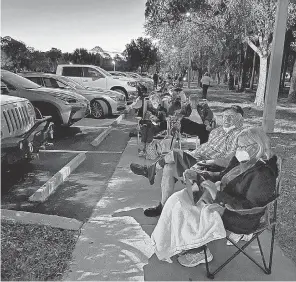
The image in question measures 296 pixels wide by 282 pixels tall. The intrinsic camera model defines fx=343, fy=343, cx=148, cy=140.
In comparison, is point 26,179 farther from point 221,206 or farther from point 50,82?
point 50,82

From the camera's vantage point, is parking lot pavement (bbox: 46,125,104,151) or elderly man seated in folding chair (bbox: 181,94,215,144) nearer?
elderly man seated in folding chair (bbox: 181,94,215,144)

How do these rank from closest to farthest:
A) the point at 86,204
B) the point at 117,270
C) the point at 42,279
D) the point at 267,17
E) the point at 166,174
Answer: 1. the point at 42,279
2. the point at 117,270
3. the point at 166,174
4. the point at 86,204
5. the point at 267,17

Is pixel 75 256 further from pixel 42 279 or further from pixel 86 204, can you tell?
pixel 86 204

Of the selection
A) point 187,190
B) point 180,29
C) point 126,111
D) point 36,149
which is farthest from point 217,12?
point 187,190

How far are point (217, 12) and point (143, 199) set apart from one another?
14.7m

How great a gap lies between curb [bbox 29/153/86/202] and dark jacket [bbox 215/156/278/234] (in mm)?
2790

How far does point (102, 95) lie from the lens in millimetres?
12898

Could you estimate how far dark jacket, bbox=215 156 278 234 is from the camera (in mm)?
2871

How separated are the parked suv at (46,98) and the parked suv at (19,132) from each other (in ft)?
9.10

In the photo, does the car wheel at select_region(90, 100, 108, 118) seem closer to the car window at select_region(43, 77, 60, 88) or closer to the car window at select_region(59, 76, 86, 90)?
the car window at select_region(59, 76, 86, 90)

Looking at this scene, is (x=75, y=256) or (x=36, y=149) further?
(x=36, y=149)

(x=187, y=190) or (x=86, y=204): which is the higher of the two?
(x=187, y=190)

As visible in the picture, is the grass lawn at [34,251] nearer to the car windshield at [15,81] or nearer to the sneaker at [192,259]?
the sneaker at [192,259]

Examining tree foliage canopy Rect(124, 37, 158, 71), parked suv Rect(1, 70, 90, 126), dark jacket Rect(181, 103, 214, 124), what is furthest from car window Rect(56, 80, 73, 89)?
tree foliage canopy Rect(124, 37, 158, 71)
